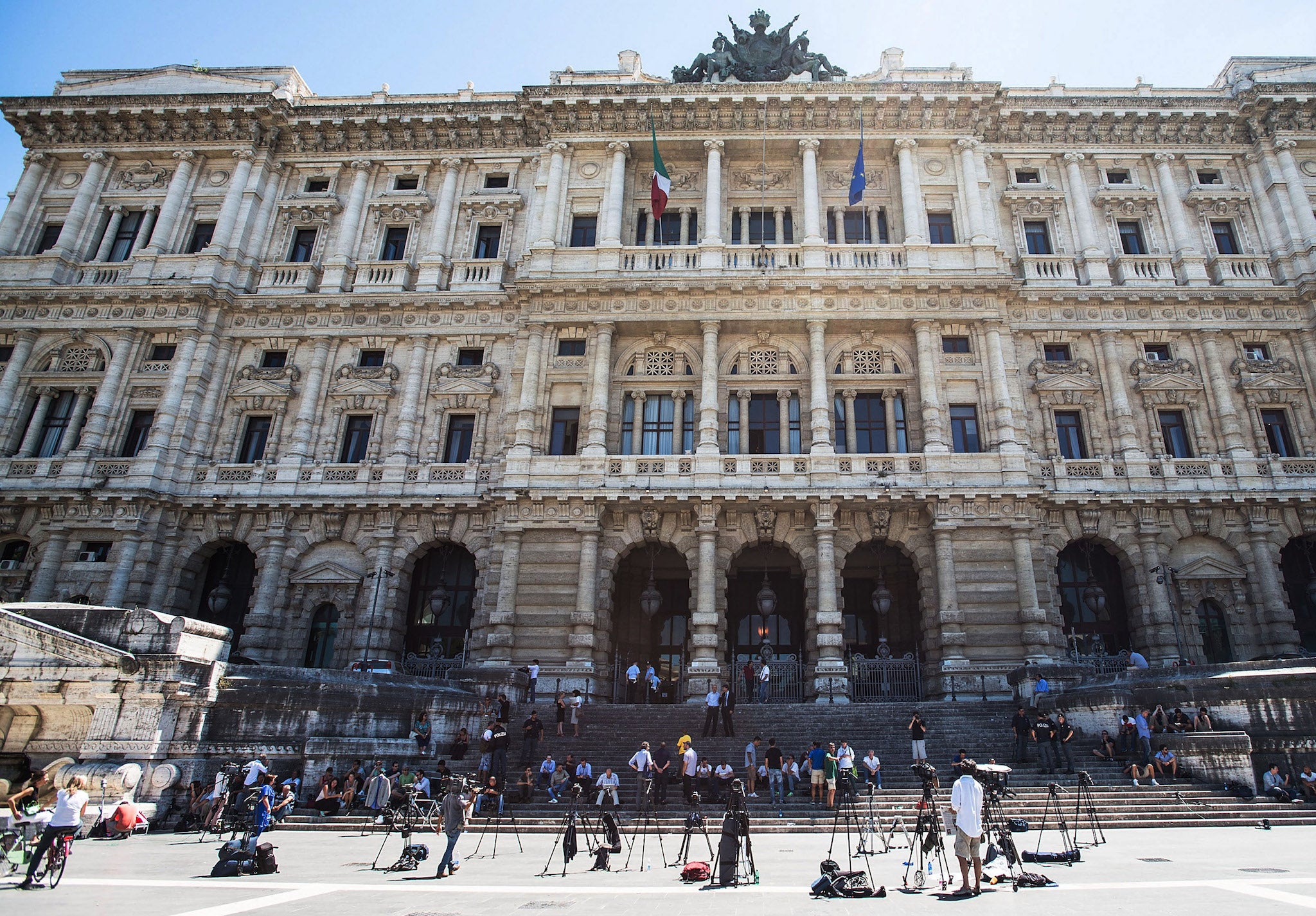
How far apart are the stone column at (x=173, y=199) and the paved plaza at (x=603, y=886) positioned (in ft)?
88.7

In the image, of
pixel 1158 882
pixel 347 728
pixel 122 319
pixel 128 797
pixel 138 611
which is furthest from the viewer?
pixel 122 319

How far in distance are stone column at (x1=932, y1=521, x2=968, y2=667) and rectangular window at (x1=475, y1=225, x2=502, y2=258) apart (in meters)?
21.0

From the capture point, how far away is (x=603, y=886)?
10.6m

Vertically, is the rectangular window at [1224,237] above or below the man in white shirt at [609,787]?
above

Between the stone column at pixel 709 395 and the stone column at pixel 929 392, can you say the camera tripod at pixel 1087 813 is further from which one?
the stone column at pixel 709 395

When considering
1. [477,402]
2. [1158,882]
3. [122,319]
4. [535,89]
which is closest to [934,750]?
[1158,882]

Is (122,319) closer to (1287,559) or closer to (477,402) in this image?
(477,402)

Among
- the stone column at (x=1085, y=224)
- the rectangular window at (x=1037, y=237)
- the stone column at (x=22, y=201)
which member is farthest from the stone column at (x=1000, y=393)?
the stone column at (x=22, y=201)

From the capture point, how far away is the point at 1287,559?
28375 mm

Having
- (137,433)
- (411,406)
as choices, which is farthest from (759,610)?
(137,433)

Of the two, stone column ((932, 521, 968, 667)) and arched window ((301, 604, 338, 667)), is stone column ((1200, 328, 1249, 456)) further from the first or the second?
arched window ((301, 604, 338, 667))

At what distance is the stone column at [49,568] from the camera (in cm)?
2761

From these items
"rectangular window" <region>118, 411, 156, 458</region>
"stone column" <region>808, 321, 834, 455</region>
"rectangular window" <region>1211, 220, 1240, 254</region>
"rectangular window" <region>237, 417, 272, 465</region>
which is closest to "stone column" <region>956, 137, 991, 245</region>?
"stone column" <region>808, 321, 834, 455</region>

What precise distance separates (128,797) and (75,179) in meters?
31.7
